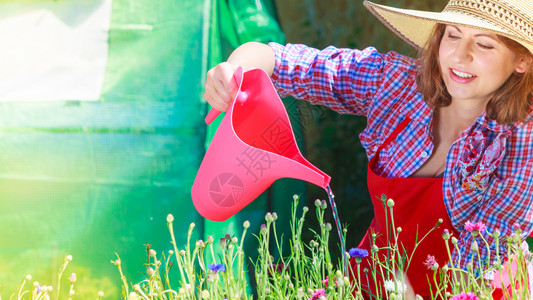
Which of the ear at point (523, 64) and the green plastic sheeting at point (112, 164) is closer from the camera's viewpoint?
the ear at point (523, 64)

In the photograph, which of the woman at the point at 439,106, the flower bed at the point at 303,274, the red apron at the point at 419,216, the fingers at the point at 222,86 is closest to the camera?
the flower bed at the point at 303,274

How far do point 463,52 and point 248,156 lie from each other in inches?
29.0

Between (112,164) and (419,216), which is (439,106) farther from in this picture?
(112,164)

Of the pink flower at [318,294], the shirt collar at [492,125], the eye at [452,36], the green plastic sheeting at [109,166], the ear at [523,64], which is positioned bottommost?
the green plastic sheeting at [109,166]

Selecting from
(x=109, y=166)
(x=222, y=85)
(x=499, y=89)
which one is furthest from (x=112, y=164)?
(x=499, y=89)

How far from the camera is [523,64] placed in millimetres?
1810

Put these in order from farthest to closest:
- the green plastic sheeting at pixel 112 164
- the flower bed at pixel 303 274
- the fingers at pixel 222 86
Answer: the green plastic sheeting at pixel 112 164
the fingers at pixel 222 86
the flower bed at pixel 303 274

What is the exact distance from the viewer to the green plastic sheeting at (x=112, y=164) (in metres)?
2.31

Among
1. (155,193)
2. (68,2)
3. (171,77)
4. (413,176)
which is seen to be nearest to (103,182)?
(155,193)

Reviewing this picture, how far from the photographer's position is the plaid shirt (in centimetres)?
186

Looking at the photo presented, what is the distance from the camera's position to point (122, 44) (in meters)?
2.37

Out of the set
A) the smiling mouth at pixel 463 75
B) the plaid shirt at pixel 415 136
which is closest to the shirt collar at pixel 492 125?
the plaid shirt at pixel 415 136

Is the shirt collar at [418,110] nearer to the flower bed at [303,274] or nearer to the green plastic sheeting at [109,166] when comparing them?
the flower bed at [303,274]

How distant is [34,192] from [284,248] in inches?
43.8
